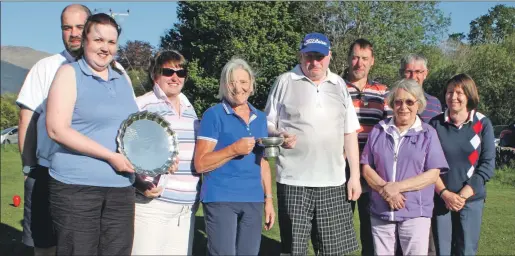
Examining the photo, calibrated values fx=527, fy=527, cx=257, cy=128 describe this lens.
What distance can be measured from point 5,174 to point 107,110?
13.6 metres

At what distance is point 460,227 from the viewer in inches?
170

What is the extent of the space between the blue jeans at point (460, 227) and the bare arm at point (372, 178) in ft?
1.87

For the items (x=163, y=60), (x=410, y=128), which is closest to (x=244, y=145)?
(x=163, y=60)

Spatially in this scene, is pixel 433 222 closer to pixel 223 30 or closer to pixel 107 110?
pixel 107 110

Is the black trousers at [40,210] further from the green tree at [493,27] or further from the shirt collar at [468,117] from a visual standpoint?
the green tree at [493,27]

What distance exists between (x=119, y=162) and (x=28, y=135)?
1140 millimetres

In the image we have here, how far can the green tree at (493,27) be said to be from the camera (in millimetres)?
26053

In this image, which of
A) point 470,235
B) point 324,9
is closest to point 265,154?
point 470,235

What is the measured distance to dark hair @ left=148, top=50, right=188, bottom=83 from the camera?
4.00 meters

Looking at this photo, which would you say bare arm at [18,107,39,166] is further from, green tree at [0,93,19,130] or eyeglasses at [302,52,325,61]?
green tree at [0,93,19,130]

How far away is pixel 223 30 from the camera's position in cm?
3189

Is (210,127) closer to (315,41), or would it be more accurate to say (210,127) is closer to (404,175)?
(315,41)

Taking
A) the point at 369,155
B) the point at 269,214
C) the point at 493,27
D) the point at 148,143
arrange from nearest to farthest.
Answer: the point at 148,143
the point at 269,214
the point at 369,155
the point at 493,27

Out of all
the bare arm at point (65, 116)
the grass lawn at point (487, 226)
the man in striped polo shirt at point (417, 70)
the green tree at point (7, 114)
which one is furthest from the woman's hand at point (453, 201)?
the green tree at point (7, 114)
